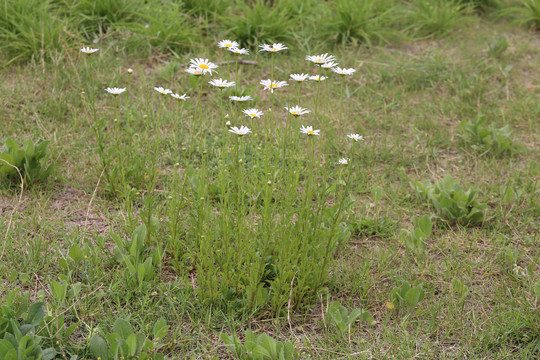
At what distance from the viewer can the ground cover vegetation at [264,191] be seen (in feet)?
6.75

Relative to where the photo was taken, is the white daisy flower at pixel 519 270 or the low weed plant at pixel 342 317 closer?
the low weed plant at pixel 342 317

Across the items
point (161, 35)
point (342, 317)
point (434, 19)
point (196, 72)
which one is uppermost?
point (196, 72)

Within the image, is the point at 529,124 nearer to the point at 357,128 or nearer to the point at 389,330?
the point at 357,128

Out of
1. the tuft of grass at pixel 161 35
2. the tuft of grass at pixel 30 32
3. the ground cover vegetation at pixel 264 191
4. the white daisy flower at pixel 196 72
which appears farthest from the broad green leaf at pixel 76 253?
the tuft of grass at pixel 161 35

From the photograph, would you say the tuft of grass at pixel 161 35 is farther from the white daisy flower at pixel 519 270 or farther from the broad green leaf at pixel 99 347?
the white daisy flower at pixel 519 270

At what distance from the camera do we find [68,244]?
244cm

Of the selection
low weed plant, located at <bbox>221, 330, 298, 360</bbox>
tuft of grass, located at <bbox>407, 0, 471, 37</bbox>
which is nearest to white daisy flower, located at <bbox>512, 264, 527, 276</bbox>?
low weed plant, located at <bbox>221, 330, 298, 360</bbox>

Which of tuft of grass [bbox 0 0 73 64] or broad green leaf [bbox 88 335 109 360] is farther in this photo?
tuft of grass [bbox 0 0 73 64]

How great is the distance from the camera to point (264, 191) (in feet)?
7.39

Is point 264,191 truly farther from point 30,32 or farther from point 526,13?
point 526,13

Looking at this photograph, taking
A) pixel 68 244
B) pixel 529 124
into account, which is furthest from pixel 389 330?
pixel 529 124

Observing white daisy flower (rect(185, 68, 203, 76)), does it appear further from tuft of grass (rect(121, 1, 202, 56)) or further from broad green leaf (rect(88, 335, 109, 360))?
tuft of grass (rect(121, 1, 202, 56))

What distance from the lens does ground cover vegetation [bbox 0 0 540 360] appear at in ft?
6.75

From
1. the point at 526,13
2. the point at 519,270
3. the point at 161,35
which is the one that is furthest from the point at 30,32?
the point at 526,13
